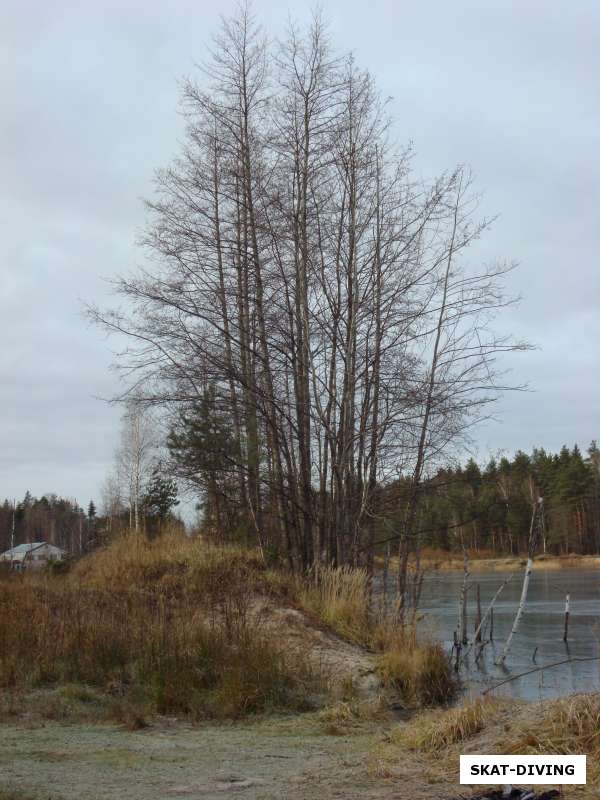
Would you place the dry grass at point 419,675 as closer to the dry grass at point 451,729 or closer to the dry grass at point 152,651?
the dry grass at point 152,651

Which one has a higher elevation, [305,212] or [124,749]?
[305,212]

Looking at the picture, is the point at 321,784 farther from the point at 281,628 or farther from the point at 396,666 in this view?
the point at 281,628

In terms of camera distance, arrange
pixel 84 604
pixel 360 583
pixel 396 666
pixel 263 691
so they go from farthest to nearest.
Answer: pixel 360 583, pixel 84 604, pixel 396 666, pixel 263 691

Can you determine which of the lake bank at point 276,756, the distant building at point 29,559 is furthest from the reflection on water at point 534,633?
the distant building at point 29,559

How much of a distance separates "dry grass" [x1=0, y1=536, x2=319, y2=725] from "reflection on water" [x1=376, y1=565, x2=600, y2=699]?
3.02m

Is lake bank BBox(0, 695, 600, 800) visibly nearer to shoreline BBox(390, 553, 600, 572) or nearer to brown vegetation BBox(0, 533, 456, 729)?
brown vegetation BBox(0, 533, 456, 729)

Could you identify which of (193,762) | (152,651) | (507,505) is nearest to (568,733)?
(193,762)

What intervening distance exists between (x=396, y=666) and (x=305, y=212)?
795 cm

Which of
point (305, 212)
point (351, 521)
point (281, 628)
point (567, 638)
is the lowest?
point (567, 638)

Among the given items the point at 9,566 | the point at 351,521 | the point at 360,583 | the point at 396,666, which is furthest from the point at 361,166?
the point at 9,566

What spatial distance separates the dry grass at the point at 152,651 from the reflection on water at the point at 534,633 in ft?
9.91

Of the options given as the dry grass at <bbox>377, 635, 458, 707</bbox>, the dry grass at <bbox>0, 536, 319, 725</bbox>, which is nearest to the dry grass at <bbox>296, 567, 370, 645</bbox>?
the dry grass at <bbox>0, 536, 319, 725</bbox>

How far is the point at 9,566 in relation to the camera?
18.0 meters

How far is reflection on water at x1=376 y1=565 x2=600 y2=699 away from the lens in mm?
13891
